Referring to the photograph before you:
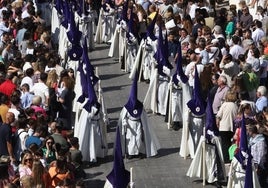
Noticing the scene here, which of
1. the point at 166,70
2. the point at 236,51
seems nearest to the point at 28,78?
the point at 166,70

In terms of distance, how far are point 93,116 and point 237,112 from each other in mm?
3185

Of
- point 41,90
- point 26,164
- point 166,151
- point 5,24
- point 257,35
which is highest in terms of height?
point 5,24

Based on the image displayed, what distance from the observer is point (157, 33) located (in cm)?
2761

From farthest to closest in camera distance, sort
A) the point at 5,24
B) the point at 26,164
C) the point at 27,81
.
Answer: the point at 5,24
the point at 27,81
the point at 26,164

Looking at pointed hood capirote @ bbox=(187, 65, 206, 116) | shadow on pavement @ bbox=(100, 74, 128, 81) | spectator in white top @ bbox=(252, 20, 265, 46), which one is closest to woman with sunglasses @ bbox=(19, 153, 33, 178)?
pointed hood capirote @ bbox=(187, 65, 206, 116)

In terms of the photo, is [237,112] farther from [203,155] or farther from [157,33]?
[157,33]

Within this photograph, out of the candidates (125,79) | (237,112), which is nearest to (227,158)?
(237,112)

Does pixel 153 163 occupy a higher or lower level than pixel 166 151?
lower

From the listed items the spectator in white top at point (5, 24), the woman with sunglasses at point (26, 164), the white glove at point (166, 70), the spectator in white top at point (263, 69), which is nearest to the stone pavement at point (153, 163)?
the white glove at point (166, 70)

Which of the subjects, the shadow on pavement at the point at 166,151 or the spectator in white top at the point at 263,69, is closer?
the shadow on pavement at the point at 166,151

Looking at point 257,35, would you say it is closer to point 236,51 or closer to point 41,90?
point 236,51

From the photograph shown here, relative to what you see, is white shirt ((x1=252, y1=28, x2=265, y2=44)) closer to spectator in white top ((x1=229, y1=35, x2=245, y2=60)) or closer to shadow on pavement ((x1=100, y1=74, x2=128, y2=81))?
spectator in white top ((x1=229, y1=35, x2=245, y2=60))

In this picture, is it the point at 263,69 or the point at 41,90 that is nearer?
the point at 41,90

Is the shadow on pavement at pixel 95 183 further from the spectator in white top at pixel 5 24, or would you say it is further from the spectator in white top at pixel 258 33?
the spectator in white top at pixel 5 24
